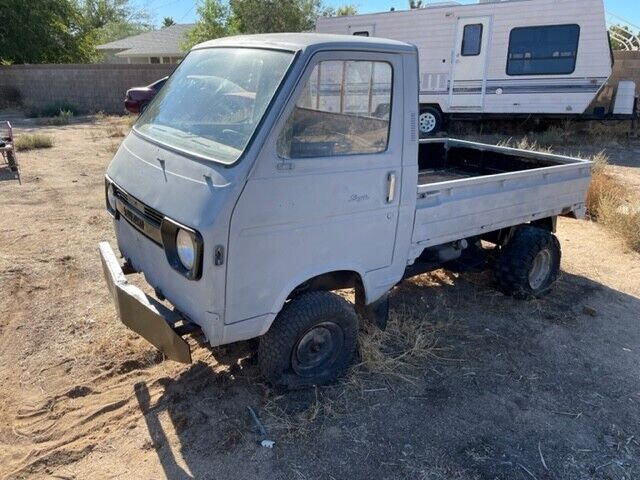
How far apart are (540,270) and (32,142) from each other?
1137cm

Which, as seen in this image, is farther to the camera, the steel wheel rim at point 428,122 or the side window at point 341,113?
the steel wheel rim at point 428,122

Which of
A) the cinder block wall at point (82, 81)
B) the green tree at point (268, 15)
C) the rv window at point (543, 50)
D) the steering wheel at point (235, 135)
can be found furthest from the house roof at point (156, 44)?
the steering wheel at point (235, 135)

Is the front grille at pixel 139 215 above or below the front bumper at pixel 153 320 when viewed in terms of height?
above

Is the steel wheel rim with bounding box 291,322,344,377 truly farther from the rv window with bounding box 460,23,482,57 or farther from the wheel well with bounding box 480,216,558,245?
the rv window with bounding box 460,23,482,57

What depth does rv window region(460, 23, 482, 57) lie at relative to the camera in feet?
40.4

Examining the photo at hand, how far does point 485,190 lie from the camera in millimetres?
3957

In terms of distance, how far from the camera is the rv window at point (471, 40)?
12305 mm

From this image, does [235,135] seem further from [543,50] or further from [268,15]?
[268,15]

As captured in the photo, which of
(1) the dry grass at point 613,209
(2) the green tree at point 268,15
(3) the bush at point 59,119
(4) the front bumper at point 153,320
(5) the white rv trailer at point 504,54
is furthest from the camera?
(2) the green tree at point 268,15

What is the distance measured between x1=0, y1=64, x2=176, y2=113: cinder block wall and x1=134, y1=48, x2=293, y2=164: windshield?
59.0 ft

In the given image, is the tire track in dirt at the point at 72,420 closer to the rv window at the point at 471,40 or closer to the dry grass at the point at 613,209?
the dry grass at the point at 613,209

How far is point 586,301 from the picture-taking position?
15.8 ft

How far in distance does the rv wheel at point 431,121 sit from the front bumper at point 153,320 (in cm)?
1132

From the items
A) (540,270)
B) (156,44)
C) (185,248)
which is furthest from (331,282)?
(156,44)
